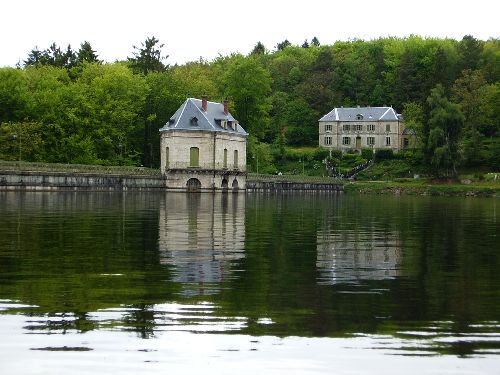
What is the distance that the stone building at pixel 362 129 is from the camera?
124250 millimetres

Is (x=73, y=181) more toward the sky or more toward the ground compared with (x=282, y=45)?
more toward the ground

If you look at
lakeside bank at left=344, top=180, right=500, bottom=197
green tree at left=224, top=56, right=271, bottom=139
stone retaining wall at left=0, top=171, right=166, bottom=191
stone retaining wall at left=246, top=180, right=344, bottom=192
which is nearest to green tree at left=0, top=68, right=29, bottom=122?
stone retaining wall at left=0, top=171, right=166, bottom=191

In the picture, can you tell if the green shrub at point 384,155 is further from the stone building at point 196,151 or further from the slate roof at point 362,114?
the stone building at point 196,151

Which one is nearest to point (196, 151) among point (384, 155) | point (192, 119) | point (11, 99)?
point (192, 119)

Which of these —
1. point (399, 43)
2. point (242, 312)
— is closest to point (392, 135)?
point (399, 43)

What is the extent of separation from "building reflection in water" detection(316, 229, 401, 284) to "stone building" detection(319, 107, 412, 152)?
317 feet

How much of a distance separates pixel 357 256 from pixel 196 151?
66513mm

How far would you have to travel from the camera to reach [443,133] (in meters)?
101

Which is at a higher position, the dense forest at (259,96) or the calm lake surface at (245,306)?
the dense forest at (259,96)

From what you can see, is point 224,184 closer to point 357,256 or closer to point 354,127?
point 354,127

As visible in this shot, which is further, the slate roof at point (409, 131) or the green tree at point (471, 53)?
the green tree at point (471, 53)

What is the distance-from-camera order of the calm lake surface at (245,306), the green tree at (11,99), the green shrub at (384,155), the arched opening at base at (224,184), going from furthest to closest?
1. the green shrub at (384,155)
2. the arched opening at base at (224,184)
3. the green tree at (11,99)
4. the calm lake surface at (245,306)

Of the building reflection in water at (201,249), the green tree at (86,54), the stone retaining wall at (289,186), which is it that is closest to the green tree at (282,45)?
the green tree at (86,54)

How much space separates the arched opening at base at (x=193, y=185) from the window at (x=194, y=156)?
1.71 m
